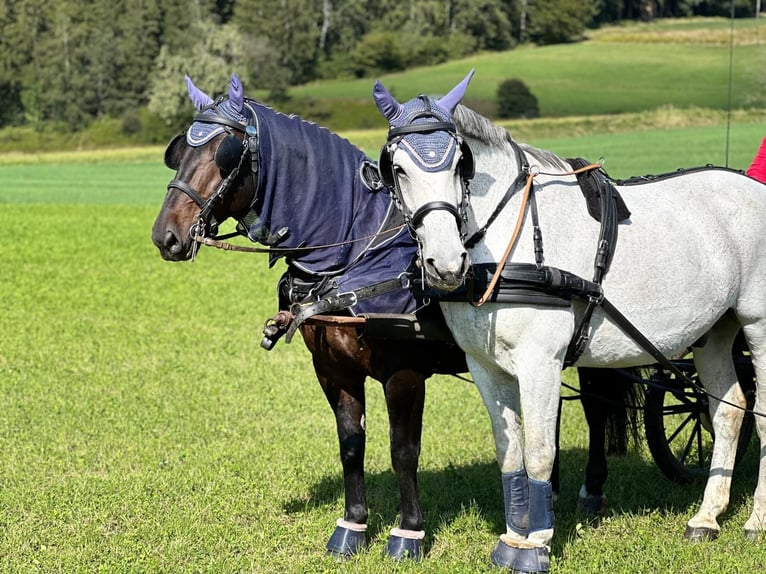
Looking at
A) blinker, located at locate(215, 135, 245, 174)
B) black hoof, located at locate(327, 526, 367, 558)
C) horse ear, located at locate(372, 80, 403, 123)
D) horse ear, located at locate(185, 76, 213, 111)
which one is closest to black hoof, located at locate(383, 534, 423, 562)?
black hoof, located at locate(327, 526, 367, 558)

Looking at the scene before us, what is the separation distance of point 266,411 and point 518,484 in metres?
4.31

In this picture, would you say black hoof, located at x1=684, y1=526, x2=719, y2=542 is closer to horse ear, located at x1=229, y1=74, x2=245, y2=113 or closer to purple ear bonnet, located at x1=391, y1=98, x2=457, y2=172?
purple ear bonnet, located at x1=391, y1=98, x2=457, y2=172

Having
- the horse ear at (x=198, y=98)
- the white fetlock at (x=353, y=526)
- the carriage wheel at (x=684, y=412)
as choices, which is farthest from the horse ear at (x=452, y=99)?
the carriage wheel at (x=684, y=412)

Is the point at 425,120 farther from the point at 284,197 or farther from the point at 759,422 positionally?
the point at 759,422

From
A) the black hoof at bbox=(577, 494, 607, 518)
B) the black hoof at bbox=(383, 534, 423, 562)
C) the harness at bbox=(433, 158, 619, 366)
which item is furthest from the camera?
the black hoof at bbox=(577, 494, 607, 518)

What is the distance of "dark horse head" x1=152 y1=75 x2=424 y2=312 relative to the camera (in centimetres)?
475

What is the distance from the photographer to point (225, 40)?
78438 mm

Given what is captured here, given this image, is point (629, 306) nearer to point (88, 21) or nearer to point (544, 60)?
point (544, 60)

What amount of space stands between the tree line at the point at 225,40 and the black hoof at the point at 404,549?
218 ft

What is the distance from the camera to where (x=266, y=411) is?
8742mm

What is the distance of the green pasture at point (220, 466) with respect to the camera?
5.29 m

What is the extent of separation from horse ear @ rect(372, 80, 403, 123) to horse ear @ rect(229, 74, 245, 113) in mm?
931

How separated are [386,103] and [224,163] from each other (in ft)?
3.24

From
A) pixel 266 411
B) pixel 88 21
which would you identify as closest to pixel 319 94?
pixel 88 21
